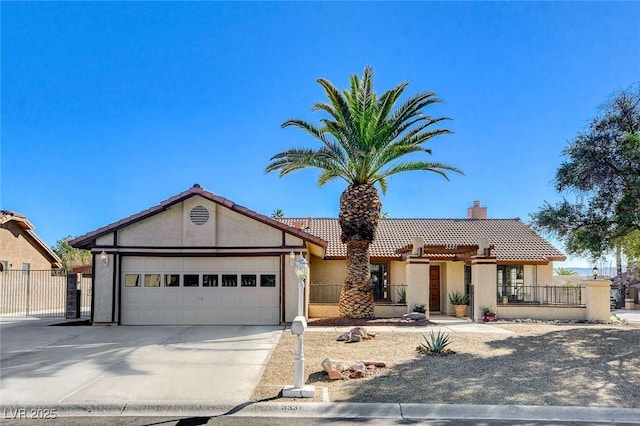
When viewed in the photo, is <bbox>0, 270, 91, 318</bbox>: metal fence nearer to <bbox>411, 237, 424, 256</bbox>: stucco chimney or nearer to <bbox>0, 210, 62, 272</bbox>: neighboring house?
<bbox>0, 210, 62, 272</bbox>: neighboring house

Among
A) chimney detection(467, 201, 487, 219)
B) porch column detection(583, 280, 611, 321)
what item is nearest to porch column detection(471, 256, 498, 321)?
porch column detection(583, 280, 611, 321)

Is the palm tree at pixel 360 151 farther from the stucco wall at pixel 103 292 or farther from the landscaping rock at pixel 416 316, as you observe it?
the stucco wall at pixel 103 292

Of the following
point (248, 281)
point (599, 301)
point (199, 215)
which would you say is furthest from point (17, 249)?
point (599, 301)

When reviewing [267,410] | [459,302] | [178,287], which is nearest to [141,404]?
[267,410]

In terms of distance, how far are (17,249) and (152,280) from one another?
1141cm

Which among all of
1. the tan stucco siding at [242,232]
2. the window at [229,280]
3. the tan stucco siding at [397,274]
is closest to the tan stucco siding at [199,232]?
the tan stucco siding at [242,232]

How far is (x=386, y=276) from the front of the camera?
2408 cm

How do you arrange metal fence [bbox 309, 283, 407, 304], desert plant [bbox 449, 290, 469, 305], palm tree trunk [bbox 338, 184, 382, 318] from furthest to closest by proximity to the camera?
metal fence [bbox 309, 283, 407, 304] < desert plant [bbox 449, 290, 469, 305] < palm tree trunk [bbox 338, 184, 382, 318]

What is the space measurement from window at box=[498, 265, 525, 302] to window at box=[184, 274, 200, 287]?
557 inches

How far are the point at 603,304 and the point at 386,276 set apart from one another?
9199mm

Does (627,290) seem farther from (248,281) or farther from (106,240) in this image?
(106,240)

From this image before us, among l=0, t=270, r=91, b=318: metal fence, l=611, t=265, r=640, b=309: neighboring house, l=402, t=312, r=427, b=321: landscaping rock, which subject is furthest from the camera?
l=611, t=265, r=640, b=309: neighboring house

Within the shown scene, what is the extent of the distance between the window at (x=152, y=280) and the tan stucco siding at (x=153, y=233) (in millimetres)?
1132

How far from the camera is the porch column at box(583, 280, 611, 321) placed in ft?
62.7
